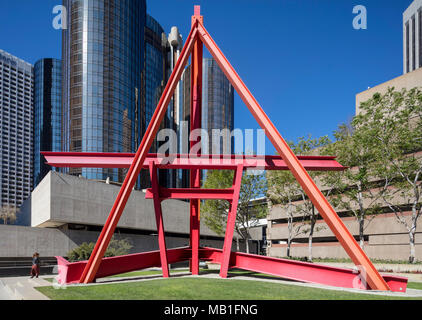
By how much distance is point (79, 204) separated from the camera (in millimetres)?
39500

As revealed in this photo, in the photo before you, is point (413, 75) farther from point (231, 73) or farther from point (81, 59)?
point (81, 59)

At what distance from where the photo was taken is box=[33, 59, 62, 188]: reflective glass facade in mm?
108188

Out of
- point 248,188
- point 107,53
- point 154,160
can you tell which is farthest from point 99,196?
point 107,53

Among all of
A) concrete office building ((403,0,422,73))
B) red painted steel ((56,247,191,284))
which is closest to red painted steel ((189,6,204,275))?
red painted steel ((56,247,191,284))

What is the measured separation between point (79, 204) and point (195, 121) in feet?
84.0

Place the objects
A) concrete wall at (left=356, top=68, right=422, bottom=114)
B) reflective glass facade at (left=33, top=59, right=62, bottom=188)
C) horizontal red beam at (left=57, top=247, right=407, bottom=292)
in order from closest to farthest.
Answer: horizontal red beam at (left=57, top=247, right=407, bottom=292) < concrete wall at (left=356, top=68, right=422, bottom=114) < reflective glass facade at (left=33, top=59, right=62, bottom=188)

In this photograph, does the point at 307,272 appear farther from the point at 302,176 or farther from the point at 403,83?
the point at 403,83

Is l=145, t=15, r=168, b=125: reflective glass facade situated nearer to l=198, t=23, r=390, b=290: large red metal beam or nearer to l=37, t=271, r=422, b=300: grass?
l=198, t=23, r=390, b=290: large red metal beam

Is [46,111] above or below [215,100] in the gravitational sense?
below

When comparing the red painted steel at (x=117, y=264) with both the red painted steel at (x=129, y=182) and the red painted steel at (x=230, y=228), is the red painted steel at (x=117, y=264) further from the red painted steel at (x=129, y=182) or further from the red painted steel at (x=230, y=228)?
the red painted steel at (x=230, y=228)

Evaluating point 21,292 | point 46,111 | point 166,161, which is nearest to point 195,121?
point 166,161

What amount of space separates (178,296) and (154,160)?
25.3ft

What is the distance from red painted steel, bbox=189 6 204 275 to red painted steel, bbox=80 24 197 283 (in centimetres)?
130

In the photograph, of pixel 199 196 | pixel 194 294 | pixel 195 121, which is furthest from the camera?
pixel 195 121
